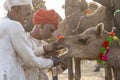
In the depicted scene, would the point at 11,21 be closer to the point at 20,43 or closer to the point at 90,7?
the point at 20,43

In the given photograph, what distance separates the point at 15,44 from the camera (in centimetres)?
461

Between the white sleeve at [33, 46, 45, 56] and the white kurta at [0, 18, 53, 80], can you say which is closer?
the white kurta at [0, 18, 53, 80]

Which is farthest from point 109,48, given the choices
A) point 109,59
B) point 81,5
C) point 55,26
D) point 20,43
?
point 81,5

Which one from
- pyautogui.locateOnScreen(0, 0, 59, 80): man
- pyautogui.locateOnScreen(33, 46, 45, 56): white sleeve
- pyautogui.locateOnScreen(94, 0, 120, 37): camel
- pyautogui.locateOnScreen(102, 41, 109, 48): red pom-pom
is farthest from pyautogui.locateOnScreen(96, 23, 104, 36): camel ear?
pyautogui.locateOnScreen(94, 0, 120, 37): camel

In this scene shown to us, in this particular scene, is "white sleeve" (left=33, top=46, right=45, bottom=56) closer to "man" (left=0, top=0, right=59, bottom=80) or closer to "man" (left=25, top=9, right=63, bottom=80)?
"man" (left=25, top=9, right=63, bottom=80)

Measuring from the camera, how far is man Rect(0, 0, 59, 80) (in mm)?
4561

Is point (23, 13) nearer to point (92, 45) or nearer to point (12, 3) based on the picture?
point (12, 3)

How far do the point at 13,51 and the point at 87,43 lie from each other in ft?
7.97

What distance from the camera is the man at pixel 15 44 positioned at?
4.56 metres

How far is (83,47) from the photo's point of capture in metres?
6.90

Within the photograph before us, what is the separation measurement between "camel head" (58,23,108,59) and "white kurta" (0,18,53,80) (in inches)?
78.1

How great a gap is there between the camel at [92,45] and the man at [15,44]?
1843mm

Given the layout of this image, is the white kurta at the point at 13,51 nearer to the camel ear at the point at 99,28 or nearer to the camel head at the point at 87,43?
the camel head at the point at 87,43

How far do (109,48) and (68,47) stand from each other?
0.67 meters
